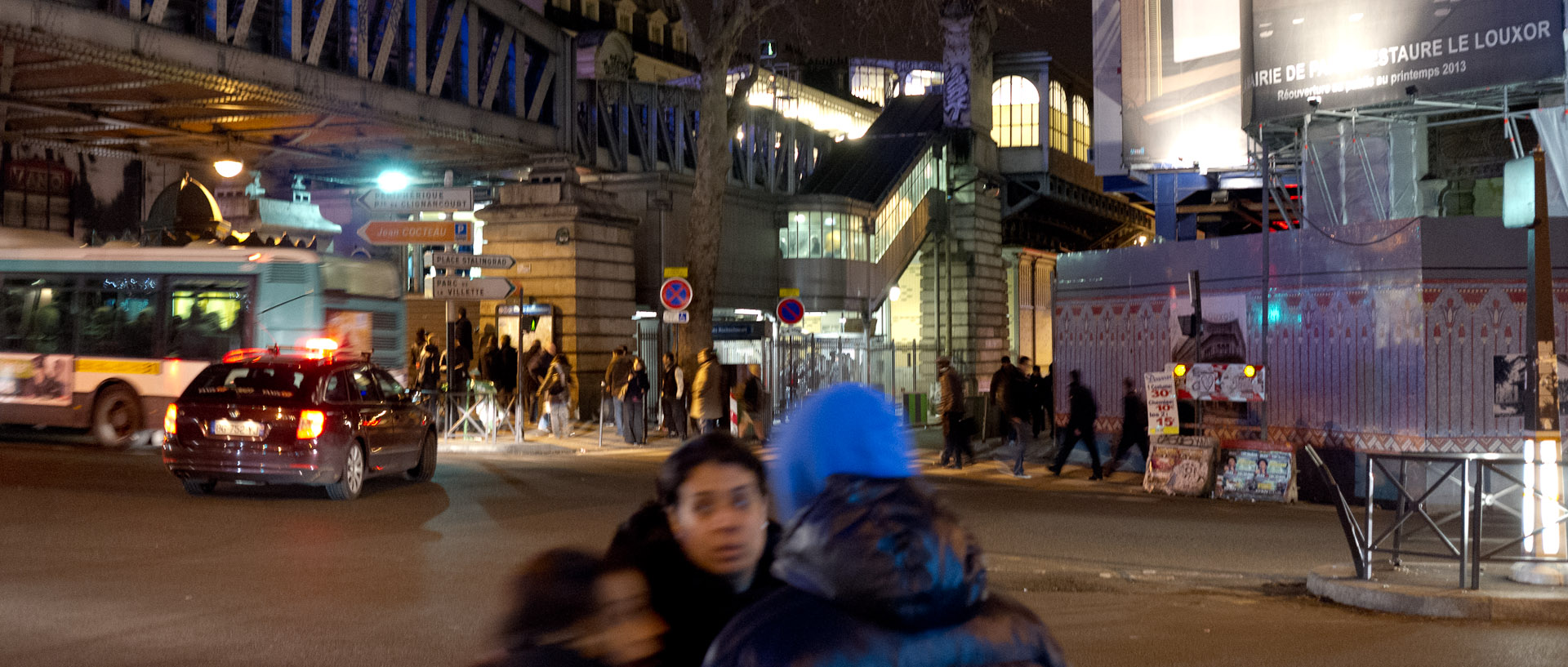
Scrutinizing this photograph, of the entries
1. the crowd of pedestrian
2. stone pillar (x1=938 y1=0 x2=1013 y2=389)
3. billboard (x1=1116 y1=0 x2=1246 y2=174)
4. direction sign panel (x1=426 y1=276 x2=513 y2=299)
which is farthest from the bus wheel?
stone pillar (x1=938 y1=0 x2=1013 y2=389)

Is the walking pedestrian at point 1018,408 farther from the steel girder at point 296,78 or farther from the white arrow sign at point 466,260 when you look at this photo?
the steel girder at point 296,78

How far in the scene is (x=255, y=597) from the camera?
8633 mm

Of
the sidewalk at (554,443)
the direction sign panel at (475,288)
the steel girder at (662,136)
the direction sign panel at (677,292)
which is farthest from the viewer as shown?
the steel girder at (662,136)

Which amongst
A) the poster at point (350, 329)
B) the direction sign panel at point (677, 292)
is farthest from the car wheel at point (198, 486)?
the direction sign panel at point (677, 292)

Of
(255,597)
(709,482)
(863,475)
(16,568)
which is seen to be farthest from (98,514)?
(863,475)

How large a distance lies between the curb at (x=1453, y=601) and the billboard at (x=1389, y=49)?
1046cm

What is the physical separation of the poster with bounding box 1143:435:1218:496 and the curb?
757 cm

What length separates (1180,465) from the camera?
17266 millimetres

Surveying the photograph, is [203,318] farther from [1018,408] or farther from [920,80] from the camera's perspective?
[920,80]

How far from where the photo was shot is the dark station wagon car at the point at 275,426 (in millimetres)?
13352

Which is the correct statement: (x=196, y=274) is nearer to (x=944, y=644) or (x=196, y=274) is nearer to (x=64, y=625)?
(x=64, y=625)

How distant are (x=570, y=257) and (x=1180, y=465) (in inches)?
560

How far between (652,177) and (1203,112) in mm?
12973

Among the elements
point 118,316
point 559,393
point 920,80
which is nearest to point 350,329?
point 118,316
